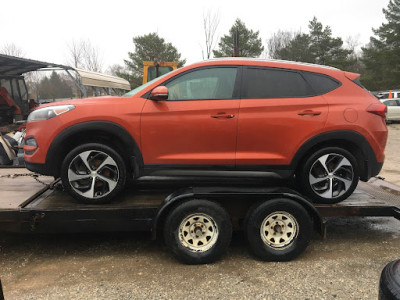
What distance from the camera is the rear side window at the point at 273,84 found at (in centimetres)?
365

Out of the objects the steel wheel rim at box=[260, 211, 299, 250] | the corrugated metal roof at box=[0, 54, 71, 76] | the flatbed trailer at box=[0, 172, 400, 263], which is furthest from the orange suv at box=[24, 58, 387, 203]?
the corrugated metal roof at box=[0, 54, 71, 76]

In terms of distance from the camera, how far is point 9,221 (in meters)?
3.22

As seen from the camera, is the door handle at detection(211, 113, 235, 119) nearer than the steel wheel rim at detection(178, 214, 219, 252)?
No

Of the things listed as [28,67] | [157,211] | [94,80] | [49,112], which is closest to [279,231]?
[157,211]

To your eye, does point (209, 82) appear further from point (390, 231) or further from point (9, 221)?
point (390, 231)

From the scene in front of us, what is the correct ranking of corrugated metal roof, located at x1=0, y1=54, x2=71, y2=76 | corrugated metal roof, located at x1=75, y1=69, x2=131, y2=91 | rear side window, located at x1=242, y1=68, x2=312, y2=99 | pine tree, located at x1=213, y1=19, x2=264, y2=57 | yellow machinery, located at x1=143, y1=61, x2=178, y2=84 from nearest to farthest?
rear side window, located at x1=242, y1=68, x2=312, y2=99
yellow machinery, located at x1=143, y1=61, x2=178, y2=84
corrugated metal roof, located at x1=0, y1=54, x2=71, y2=76
corrugated metal roof, located at x1=75, y1=69, x2=131, y2=91
pine tree, located at x1=213, y1=19, x2=264, y2=57

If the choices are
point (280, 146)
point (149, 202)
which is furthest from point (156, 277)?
point (280, 146)

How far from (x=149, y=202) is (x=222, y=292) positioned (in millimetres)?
1260

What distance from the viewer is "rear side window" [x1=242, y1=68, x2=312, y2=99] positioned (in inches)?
144

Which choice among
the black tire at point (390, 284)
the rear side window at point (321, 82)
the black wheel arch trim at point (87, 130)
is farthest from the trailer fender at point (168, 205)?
the black tire at point (390, 284)

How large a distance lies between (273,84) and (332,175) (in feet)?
4.07

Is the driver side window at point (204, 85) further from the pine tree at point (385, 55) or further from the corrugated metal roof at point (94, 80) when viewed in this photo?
the pine tree at point (385, 55)

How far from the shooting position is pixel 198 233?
3.38 m

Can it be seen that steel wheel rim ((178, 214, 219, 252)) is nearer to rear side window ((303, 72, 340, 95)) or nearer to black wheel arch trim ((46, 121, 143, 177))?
black wheel arch trim ((46, 121, 143, 177))
